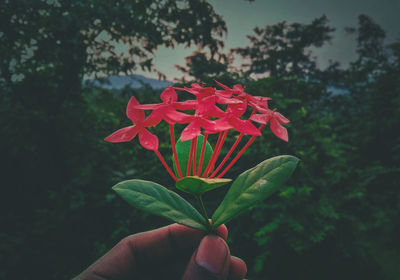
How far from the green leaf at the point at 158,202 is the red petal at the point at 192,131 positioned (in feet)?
1.10

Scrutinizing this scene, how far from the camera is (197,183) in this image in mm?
794

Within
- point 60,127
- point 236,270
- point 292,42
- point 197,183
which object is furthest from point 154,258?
point 292,42

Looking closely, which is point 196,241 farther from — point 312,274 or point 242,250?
point 312,274

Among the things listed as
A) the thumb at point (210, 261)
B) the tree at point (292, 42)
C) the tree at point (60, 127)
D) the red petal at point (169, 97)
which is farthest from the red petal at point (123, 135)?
the tree at point (292, 42)

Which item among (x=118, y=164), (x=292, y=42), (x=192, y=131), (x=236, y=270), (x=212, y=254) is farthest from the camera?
(x=292, y=42)

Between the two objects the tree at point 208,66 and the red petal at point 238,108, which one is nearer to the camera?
the red petal at point 238,108

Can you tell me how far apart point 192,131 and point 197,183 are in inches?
7.1

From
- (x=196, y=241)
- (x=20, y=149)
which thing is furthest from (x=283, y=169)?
(x=20, y=149)

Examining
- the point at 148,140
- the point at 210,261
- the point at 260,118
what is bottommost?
the point at 210,261

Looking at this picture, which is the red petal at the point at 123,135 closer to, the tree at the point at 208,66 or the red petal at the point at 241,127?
the red petal at the point at 241,127

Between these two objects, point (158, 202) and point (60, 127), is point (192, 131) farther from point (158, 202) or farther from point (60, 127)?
point (60, 127)

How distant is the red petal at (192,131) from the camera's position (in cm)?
72

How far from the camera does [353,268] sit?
9.73 feet

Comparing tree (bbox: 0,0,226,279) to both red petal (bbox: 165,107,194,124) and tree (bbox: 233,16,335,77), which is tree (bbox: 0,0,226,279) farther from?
tree (bbox: 233,16,335,77)
